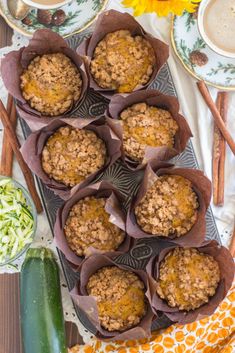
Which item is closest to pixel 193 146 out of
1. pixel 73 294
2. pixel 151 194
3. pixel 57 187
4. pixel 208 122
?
pixel 208 122

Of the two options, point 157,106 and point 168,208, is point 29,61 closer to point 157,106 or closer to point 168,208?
point 157,106

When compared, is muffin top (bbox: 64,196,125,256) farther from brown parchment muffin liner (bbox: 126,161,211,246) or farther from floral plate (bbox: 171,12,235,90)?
floral plate (bbox: 171,12,235,90)

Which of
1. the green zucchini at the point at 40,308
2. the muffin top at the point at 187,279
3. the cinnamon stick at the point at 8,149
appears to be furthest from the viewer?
the cinnamon stick at the point at 8,149

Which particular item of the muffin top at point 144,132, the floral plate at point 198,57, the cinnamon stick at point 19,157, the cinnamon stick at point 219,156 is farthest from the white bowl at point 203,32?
the cinnamon stick at point 19,157

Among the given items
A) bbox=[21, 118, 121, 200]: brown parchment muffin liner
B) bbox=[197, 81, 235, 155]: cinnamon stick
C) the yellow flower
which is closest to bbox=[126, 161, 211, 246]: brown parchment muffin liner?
bbox=[21, 118, 121, 200]: brown parchment muffin liner

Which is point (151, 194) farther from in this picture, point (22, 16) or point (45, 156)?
point (22, 16)

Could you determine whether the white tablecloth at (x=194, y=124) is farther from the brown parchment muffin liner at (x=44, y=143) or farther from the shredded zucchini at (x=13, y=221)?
the brown parchment muffin liner at (x=44, y=143)

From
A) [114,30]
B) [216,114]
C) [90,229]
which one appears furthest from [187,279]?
[114,30]
